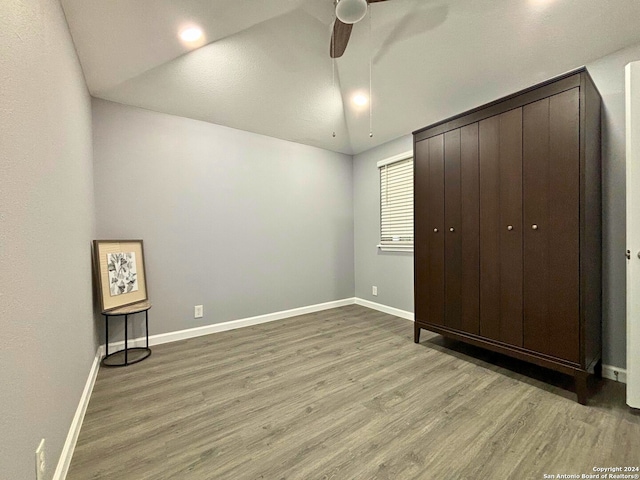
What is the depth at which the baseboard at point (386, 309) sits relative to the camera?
11.7 feet

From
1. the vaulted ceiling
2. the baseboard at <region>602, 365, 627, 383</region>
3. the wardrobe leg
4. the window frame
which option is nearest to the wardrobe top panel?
the vaulted ceiling

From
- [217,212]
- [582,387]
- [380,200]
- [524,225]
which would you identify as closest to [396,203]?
[380,200]

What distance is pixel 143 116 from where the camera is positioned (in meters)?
2.74

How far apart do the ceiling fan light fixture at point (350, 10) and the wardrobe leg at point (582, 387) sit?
262 centimetres

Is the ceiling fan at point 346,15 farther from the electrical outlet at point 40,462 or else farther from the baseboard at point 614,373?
the baseboard at point 614,373

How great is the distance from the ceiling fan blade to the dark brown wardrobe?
3.60 ft

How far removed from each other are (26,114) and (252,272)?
8.41 feet

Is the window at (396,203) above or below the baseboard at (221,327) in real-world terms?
above

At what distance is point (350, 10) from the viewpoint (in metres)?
1.62

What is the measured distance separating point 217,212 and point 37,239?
2105 millimetres

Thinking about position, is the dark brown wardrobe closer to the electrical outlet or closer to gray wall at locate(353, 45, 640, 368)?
gray wall at locate(353, 45, 640, 368)

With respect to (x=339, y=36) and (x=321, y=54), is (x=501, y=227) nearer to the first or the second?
(x=339, y=36)

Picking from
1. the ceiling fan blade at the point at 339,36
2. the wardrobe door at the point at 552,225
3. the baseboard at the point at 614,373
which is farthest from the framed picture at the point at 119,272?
the baseboard at the point at 614,373

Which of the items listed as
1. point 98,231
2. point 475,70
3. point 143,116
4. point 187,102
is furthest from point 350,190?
point 98,231
